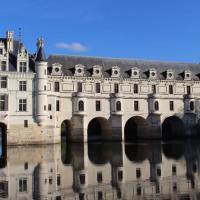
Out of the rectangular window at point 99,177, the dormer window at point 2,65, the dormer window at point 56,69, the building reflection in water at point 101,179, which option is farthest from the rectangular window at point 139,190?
the dormer window at point 56,69

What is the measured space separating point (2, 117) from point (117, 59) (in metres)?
21.7

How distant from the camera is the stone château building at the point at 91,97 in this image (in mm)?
42062

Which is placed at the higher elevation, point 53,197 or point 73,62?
point 73,62

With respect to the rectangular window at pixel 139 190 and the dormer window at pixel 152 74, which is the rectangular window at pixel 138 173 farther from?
the dormer window at pixel 152 74

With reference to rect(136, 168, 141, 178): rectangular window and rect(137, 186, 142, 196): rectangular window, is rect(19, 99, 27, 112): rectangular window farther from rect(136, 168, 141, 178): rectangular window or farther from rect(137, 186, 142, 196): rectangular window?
rect(137, 186, 142, 196): rectangular window

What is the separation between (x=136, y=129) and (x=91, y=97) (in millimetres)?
10295

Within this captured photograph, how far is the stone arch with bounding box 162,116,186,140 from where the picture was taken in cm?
5562

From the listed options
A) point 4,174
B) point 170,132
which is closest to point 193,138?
point 170,132

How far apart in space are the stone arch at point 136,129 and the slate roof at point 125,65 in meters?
6.84

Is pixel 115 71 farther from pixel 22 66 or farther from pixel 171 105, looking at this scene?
pixel 22 66

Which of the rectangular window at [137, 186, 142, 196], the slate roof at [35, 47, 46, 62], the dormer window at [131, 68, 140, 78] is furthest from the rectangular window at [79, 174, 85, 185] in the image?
the dormer window at [131, 68, 140, 78]

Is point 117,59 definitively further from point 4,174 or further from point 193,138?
point 4,174

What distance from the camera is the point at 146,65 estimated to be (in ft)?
185

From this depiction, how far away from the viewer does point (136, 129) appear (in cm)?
5541
